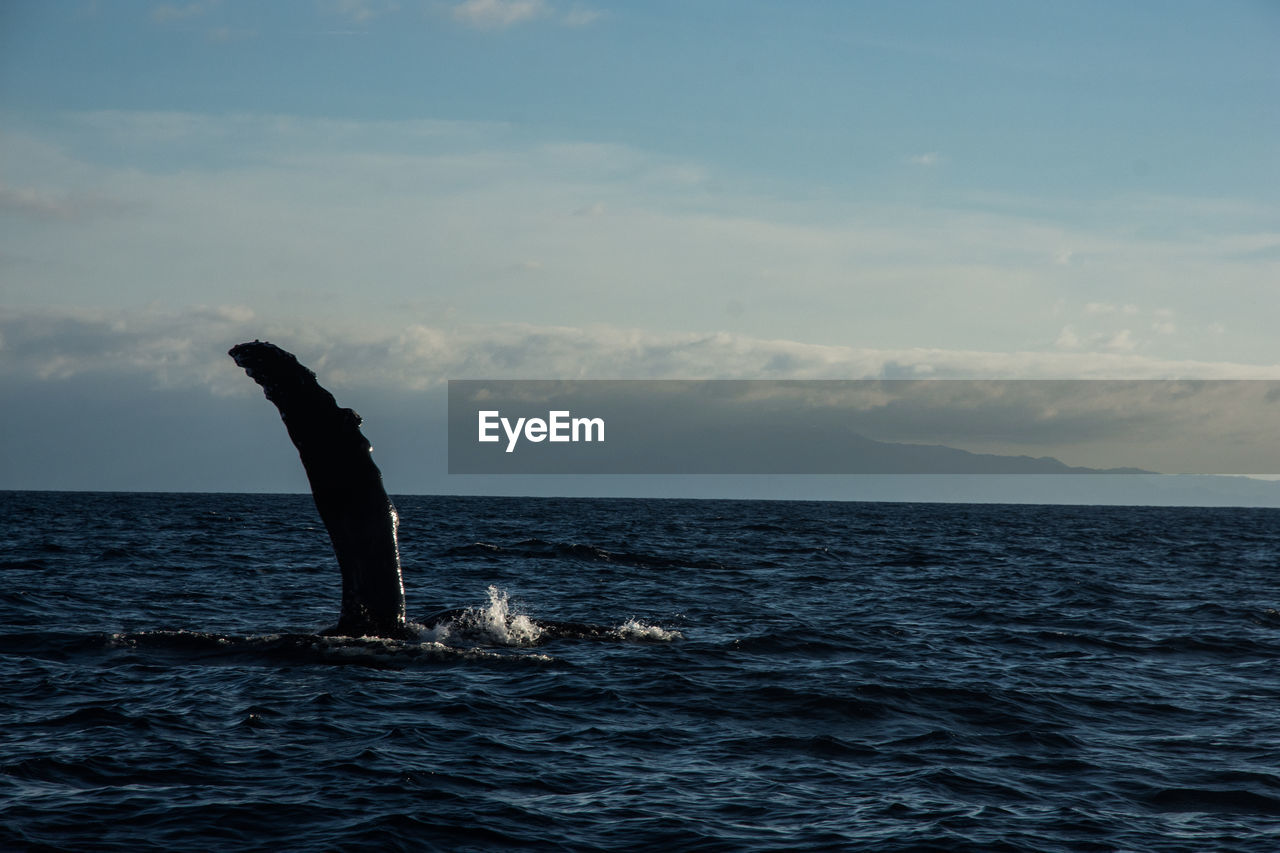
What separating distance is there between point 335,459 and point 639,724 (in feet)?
14.5

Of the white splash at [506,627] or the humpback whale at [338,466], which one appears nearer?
the humpback whale at [338,466]

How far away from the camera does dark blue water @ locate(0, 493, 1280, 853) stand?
889 centimetres

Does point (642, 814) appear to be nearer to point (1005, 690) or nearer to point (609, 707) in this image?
→ point (609, 707)

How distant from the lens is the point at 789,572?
32344 millimetres

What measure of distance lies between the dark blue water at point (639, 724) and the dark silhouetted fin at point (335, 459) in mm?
1536

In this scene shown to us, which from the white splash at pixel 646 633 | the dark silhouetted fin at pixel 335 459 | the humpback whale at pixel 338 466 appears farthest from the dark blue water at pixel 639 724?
the dark silhouetted fin at pixel 335 459

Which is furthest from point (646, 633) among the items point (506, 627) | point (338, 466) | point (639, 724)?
point (338, 466)

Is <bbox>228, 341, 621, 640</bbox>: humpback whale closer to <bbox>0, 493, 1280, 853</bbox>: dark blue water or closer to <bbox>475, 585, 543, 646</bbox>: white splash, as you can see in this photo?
<bbox>0, 493, 1280, 853</bbox>: dark blue water

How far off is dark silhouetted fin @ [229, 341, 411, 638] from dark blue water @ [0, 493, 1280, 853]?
1536 millimetres

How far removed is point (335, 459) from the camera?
13.2m

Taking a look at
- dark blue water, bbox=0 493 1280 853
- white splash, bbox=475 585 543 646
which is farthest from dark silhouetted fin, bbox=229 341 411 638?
white splash, bbox=475 585 543 646

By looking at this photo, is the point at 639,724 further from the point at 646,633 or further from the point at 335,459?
the point at 646,633

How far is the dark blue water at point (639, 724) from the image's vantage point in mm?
8891

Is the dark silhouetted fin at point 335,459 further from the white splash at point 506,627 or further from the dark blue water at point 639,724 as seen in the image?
the white splash at point 506,627
